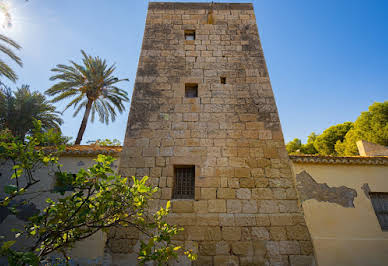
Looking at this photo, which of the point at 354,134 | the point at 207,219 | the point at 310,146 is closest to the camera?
the point at 207,219

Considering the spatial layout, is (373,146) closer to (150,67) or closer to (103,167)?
(150,67)

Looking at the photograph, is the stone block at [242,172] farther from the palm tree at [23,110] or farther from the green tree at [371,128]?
the green tree at [371,128]

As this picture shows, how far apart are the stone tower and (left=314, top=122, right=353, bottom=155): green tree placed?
711 inches

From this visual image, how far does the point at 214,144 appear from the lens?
5141mm

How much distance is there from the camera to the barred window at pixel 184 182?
4.71 m

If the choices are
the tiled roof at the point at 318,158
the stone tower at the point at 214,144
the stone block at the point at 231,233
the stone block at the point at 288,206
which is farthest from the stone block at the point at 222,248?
the tiled roof at the point at 318,158

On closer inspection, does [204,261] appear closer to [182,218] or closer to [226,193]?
[182,218]

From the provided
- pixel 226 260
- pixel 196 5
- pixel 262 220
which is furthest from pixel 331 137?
pixel 226 260

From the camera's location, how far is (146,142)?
5160mm

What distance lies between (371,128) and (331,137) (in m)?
4.25

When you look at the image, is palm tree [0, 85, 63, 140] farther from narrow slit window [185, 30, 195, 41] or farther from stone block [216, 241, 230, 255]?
stone block [216, 241, 230, 255]

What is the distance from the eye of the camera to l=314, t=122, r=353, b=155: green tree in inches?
808

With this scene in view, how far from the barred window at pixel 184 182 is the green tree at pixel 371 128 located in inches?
676

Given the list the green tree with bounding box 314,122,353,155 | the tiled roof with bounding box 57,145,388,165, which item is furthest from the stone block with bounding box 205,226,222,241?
the green tree with bounding box 314,122,353,155
